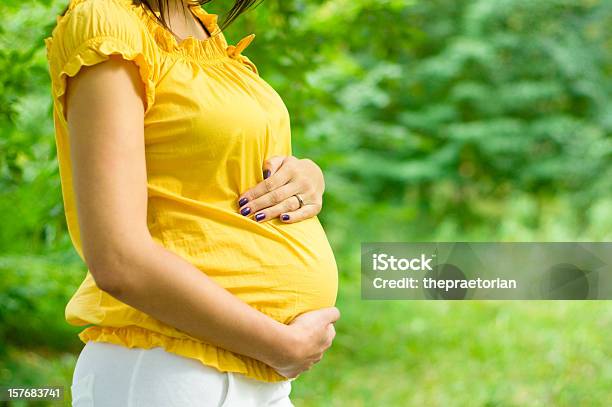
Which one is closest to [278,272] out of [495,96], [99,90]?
[99,90]

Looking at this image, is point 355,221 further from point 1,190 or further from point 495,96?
point 1,190

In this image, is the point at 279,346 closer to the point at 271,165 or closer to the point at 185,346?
the point at 185,346

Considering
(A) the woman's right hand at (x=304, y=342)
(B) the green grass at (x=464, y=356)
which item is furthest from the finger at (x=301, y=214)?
(B) the green grass at (x=464, y=356)

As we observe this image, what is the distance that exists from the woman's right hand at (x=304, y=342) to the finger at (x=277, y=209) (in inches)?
4.5

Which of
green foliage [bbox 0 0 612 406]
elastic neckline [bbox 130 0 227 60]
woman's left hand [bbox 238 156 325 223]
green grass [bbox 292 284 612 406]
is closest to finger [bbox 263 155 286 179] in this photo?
woman's left hand [bbox 238 156 325 223]

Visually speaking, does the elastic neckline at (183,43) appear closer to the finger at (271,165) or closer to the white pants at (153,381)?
the finger at (271,165)

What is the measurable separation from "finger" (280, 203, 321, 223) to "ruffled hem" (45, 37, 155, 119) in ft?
0.74

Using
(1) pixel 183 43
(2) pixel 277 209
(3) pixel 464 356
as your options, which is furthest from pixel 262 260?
(3) pixel 464 356

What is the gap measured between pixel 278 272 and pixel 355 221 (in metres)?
3.85

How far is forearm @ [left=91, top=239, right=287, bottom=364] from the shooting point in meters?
0.71

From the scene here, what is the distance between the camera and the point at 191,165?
2.56 feet

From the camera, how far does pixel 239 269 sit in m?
0.80

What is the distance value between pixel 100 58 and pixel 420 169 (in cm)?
455

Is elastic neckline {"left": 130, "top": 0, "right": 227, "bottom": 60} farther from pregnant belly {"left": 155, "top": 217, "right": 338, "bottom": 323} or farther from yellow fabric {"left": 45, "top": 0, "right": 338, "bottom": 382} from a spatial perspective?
pregnant belly {"left": 155, "top": 217, "right": 338, "bottom": 323}
